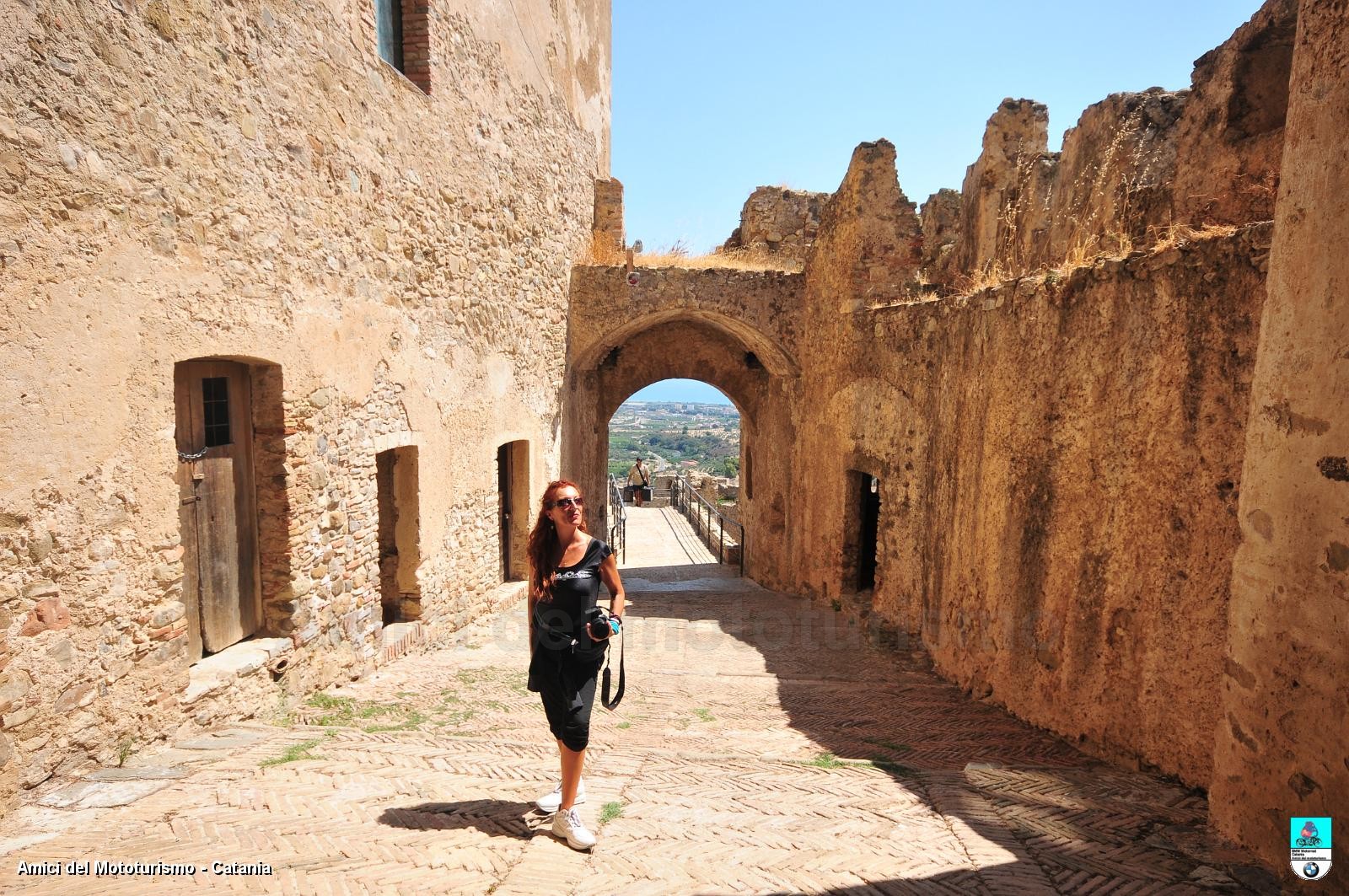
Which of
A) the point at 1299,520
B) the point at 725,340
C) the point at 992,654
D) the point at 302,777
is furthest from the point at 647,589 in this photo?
the point at 1299,520

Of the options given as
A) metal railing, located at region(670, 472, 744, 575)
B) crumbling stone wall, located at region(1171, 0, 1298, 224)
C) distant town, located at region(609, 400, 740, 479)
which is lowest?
distant town, located at region(609, 400, 740, 479)

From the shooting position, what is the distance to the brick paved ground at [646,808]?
2.85m

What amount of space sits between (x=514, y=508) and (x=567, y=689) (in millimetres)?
6690

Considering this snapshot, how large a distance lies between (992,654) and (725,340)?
9.03 meters

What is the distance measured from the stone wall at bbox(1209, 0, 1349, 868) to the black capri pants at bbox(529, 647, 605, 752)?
2.74 meters

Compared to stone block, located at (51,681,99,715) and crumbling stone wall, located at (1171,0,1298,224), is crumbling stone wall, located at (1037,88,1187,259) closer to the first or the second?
crumbling stone wall, located at (1171,0,1298,224)

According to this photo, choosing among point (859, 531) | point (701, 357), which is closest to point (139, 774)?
point (859, 531)

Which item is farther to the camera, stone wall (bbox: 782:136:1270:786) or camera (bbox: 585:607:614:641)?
stone wall (bbox: 782:136:1270:786)

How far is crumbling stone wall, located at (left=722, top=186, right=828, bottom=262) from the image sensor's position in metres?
14.6

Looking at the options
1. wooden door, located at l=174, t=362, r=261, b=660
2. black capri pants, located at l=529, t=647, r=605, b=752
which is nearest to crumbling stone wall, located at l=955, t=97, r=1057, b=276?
black capri pants, located at l=529, t=647, r=605, b=752

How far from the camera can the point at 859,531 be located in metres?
9.59

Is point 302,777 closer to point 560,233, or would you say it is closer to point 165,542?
point 165,542

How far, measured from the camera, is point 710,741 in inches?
194

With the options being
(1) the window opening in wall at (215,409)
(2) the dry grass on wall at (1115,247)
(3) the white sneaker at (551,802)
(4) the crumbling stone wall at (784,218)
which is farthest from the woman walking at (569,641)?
(4) the crumbling stone wall at (784,218)
